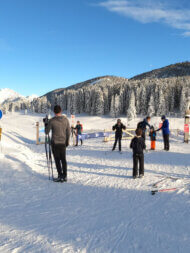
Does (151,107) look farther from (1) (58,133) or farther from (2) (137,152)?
(1) (58,133)

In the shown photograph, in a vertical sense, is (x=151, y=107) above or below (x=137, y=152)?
above

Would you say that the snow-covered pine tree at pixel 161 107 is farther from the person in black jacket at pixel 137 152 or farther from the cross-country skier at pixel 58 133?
the cross-country skier at pixel 58 133

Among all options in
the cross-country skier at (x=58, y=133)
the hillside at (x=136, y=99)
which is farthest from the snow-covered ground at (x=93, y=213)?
the hillside at (x=136, y=99)

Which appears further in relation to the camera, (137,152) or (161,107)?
(161,107)

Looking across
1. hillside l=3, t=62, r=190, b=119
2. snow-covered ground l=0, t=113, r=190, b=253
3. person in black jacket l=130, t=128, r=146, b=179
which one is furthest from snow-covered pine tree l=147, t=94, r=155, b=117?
person in black jacket l=130, t=128, r=146, b=179

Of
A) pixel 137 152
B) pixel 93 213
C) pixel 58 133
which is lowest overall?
pixel 93 213

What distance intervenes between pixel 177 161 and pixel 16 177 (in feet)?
22.5

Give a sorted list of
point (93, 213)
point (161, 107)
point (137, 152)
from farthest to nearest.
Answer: point (161, 107), point (137, 152), point (93, 213)

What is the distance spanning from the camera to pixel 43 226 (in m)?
3.31

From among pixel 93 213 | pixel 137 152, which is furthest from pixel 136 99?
pixel 93 213

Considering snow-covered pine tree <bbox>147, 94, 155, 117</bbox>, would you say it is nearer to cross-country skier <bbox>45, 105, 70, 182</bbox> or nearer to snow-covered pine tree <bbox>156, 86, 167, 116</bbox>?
snow-covered pine tree <bbox>156, 86, 167, 116</bbox>

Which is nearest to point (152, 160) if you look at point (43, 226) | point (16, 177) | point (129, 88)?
point (16, 177)

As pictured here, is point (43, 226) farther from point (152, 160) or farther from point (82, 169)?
point (152, 160)

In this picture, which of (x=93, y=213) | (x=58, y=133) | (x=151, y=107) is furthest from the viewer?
(x=151, y=107)
